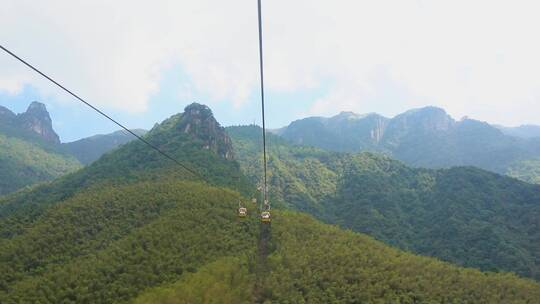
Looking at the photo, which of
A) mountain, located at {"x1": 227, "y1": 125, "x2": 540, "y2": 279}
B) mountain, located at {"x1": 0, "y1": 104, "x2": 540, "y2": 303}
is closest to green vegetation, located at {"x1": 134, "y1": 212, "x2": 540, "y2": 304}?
mountain, located at {"x1": 0, "y1": 104, "x2": 540, "y2": 303}

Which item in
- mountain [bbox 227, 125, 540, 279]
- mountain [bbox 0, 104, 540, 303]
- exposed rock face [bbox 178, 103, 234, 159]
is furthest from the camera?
exposed rock face [bbox 178, 103, 234, 159]

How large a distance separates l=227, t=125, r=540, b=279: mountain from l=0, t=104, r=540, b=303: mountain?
4414 cm

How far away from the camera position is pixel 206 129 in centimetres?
13700

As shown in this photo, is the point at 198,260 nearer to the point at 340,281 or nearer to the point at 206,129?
the point at 340,281

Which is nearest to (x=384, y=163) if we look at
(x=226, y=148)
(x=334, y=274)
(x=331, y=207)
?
(x=331, y=207)

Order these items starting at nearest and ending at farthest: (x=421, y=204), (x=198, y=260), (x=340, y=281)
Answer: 1. (x=340, y=281)
2. (x=198, y=260)
3. (x=421, y=204)

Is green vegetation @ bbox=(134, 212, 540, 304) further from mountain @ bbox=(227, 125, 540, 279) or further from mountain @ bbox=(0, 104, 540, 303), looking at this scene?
mountain @ bbox=(227, 125, 540, 279)

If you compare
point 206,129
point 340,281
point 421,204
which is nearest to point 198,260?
point 340,281

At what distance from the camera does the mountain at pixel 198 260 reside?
54562mm

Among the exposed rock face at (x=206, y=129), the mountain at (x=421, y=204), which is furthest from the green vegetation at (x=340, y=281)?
the exposed rock face at (x=206, y=129)

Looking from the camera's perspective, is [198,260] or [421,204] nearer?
[198,260]

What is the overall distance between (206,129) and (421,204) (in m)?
67.6

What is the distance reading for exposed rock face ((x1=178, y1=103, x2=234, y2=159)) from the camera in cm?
13425

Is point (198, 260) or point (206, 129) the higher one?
point (206, 129)
